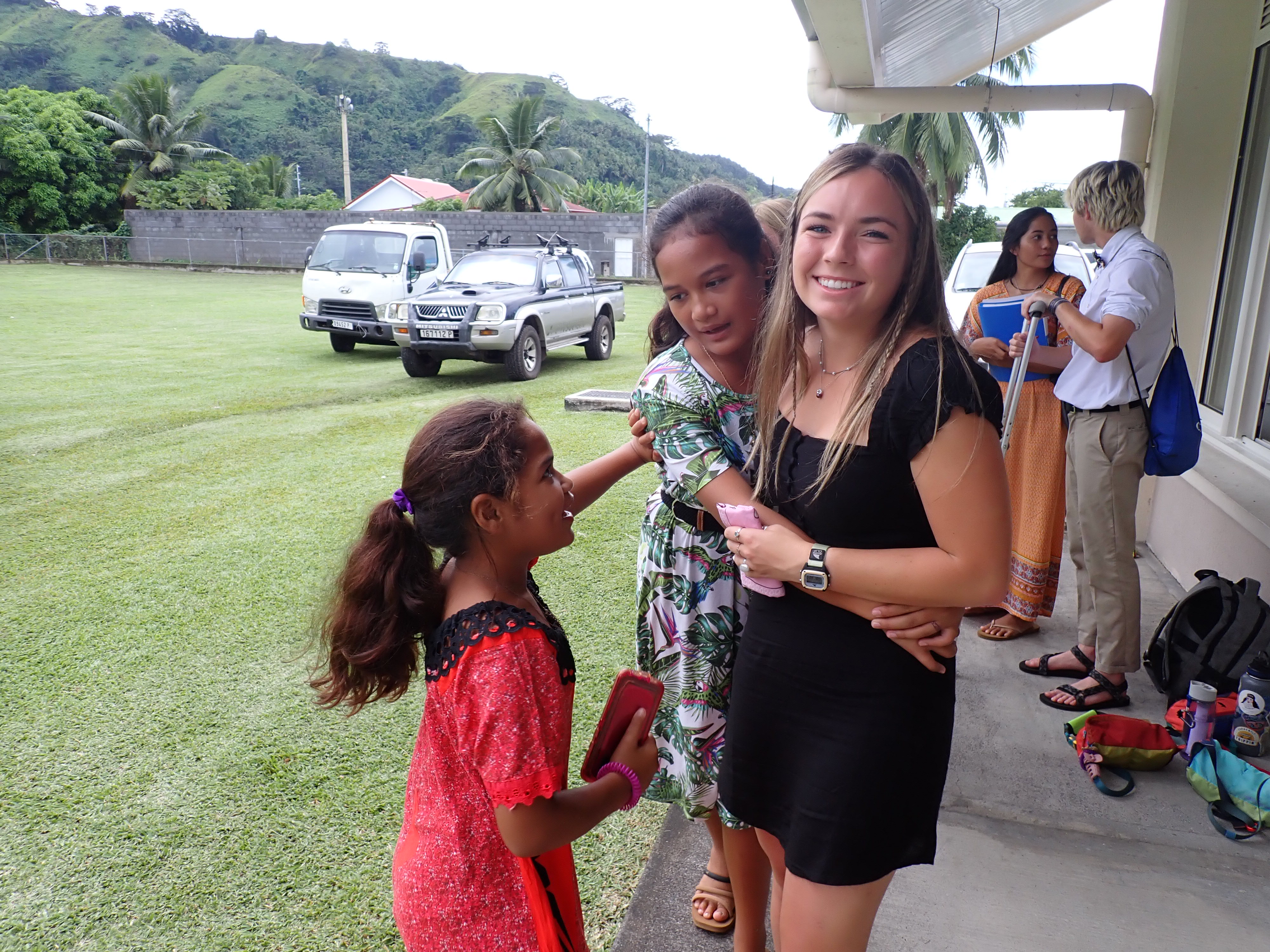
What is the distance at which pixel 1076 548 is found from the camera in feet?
11.3

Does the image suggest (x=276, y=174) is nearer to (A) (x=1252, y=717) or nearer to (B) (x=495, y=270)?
(B) (x=495, y=270)

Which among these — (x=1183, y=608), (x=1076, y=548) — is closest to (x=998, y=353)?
(x=1076, y=548)

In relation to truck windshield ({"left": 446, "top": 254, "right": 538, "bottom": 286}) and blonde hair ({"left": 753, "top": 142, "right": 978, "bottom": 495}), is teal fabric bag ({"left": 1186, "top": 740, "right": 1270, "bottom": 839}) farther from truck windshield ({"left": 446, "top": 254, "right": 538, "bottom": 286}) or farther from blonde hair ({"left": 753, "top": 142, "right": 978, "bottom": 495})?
truck windshield ({"left": 446, "top": 254, "right": 538, "bottom": 286})

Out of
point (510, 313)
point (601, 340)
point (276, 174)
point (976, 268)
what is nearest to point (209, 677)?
point (510, 313)

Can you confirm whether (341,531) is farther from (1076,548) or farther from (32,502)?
(1076,548)

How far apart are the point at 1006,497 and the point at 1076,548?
2.45 m

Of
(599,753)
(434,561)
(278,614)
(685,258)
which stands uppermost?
(685,258)

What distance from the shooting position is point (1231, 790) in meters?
2.62

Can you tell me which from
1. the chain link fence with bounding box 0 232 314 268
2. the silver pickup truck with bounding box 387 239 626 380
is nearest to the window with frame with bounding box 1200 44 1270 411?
the silver pickup truck with bounding box 387 239 626 380

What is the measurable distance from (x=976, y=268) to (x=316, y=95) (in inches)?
3708

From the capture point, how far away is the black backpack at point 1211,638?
3.09 metres

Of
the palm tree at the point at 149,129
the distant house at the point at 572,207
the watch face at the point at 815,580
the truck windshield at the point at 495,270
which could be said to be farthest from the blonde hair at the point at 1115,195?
the palm tree at the point at 149,129

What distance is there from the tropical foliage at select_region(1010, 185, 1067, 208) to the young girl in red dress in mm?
37970

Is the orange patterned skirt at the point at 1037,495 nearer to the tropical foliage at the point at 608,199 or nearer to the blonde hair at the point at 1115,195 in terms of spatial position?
the blonde hair at the point at 1115,195
